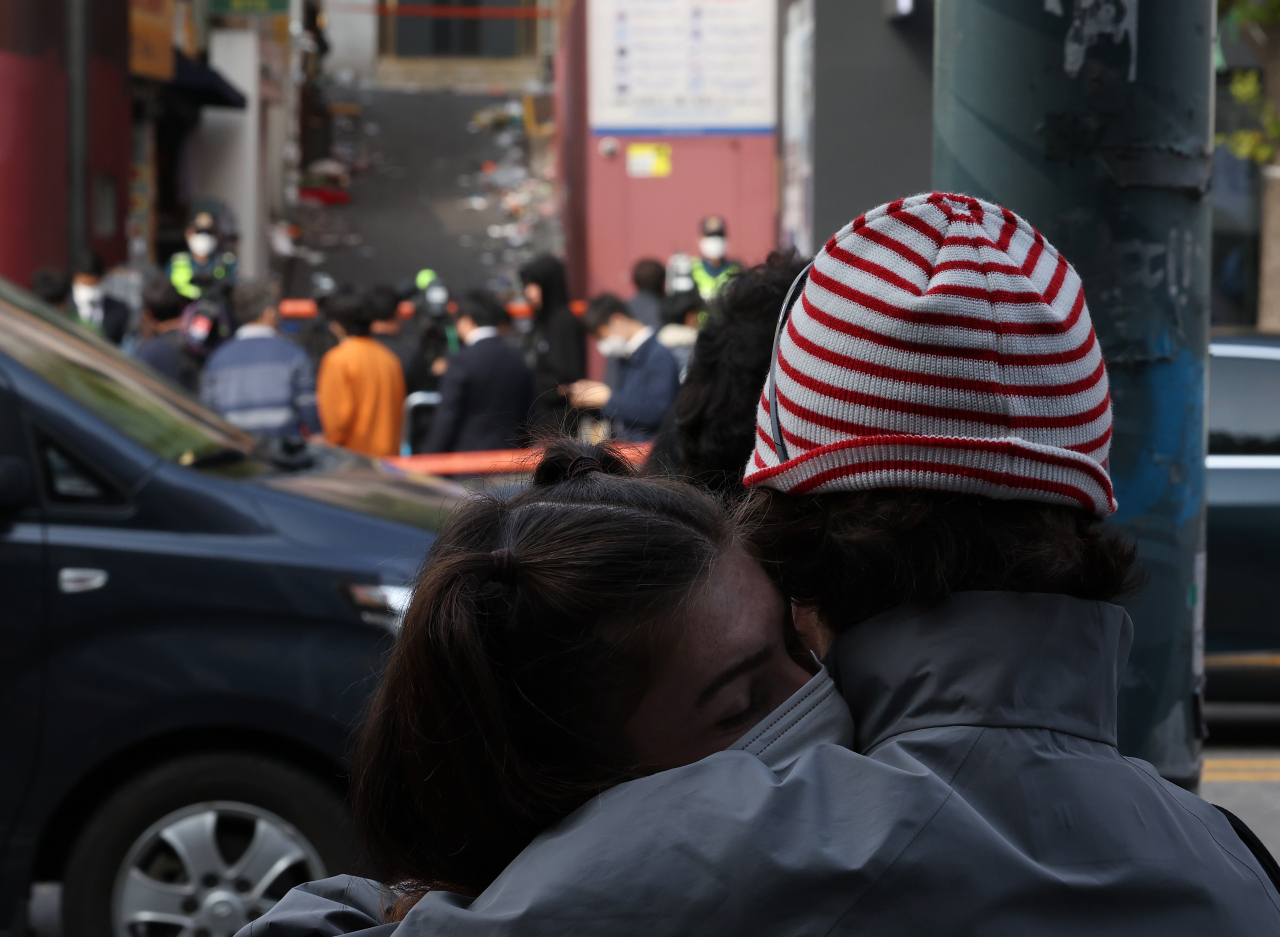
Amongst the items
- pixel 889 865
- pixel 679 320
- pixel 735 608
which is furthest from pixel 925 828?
pixel 679 320

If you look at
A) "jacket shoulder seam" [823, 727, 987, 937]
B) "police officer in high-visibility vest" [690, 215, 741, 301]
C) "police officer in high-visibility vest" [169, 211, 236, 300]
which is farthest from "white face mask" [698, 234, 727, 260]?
"jacket shoulder seam" [823, 727, 987, 937]

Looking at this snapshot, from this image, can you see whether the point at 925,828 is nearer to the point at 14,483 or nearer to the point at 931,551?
the point at 931,551

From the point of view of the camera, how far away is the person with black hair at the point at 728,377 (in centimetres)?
238

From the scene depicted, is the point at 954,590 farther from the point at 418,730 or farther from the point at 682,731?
the point at 418,730

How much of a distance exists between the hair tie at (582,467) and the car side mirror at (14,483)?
247 cm

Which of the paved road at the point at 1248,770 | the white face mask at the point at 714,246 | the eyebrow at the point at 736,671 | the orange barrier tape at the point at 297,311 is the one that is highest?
the white face mask at the point at 714,246

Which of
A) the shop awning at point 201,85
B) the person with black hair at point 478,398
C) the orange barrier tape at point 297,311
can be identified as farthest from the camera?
the shop awning at point 201,85

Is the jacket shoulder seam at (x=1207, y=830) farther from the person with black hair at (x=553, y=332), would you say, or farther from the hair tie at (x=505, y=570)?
the person with black hair at (x=553, y=332)

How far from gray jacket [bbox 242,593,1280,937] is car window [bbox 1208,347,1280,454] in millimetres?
5511

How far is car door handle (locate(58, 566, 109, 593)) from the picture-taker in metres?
3.45

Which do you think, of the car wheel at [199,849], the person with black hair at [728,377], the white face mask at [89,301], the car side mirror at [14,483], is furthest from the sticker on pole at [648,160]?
the person with black hair at [728,377]

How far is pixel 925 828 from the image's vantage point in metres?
1.01

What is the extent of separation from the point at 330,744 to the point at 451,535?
7.70ft

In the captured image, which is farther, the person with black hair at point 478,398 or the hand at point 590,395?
the hand at point 590,395
